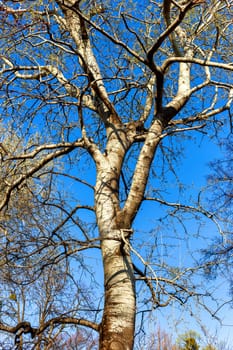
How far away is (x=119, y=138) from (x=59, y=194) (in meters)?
0.80

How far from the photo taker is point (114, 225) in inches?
129

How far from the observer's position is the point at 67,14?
174 inches

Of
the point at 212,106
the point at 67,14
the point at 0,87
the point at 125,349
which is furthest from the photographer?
the point at 212,106

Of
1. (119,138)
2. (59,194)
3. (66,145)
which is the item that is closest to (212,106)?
(119,138)

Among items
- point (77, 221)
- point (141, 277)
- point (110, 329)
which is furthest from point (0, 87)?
point (110, 329)

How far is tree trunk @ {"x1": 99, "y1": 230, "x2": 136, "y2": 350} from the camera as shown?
9.07ft

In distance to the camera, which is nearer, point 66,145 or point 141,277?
point 141,277

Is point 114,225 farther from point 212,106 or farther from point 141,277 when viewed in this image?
point 212,106

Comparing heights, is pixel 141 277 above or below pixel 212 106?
below

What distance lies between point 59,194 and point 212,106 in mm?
2106

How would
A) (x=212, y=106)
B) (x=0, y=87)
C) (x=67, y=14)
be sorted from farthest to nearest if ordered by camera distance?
(x=212, y=106)
(x=67, y=14)
(x=0, y=87)

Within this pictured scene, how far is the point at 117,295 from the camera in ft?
9.62

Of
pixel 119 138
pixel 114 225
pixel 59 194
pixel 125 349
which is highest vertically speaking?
pixel 119 138

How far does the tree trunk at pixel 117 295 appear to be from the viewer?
2.77 meters
